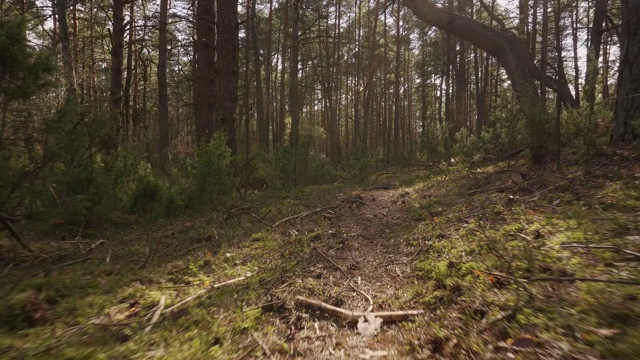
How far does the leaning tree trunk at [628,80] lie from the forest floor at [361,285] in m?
0.45

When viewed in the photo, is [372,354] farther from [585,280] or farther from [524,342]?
[585,280]

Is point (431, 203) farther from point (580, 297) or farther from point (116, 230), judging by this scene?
point (116, 230)

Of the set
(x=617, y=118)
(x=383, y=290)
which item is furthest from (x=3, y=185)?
(x=617, y=118)

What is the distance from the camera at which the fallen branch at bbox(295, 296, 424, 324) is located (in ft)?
8.35

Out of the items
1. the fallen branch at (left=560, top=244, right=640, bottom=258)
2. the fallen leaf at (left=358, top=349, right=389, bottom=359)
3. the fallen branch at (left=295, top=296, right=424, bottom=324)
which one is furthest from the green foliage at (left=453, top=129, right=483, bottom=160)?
the fallen leaf at (left=358, top=349, right=389, bottom=359)

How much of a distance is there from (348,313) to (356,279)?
0.73 m

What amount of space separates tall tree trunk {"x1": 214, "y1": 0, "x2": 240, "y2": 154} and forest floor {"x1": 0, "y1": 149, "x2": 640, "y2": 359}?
3435 millimetres

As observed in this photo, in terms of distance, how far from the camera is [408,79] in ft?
109

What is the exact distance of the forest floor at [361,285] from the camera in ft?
6.81

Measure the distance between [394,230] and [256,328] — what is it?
297 cm

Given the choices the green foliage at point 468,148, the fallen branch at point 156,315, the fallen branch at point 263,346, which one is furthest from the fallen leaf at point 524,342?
the green foliage at point 468,148

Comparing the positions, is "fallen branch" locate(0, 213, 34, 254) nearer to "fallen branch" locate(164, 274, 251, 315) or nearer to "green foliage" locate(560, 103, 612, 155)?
"fallen branch" locate(164, 274, 251, 315)

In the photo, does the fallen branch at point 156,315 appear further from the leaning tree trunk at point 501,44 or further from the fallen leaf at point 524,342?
the leaning tree trunk at point 501,44

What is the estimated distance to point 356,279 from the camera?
3.35 metres
